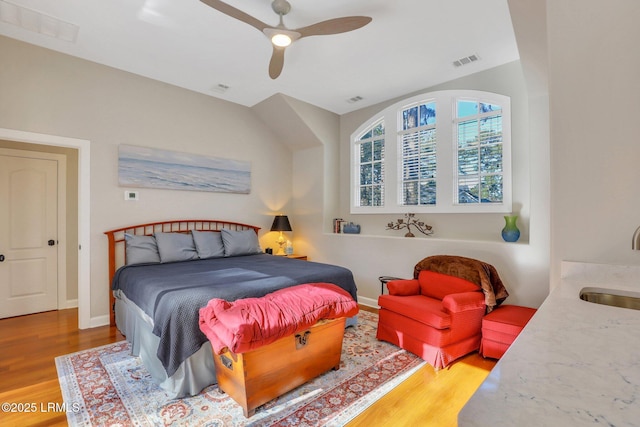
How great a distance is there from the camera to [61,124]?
10.9 ft

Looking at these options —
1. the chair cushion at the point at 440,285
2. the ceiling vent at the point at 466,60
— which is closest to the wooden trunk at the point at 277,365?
the chair cushion at the point at 440,285

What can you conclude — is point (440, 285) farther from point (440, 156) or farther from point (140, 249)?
point (140, 249)

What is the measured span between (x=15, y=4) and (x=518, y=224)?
16.8 feet

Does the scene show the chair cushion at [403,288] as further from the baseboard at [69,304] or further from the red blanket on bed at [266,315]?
the baseboard at [69,304]

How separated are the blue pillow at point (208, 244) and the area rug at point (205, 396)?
4.68ft

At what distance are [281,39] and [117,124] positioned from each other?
2.49m

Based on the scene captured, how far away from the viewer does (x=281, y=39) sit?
97.3 inches

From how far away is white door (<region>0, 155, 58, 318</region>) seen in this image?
3.78 m

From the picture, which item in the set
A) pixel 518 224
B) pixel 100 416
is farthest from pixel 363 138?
pixel 100 416

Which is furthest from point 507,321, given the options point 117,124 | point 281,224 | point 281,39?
point 117,124

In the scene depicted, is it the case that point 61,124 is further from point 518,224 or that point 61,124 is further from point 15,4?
point 518,224

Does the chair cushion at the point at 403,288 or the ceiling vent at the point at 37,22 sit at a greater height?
the ceiling vent at the point at 37,22

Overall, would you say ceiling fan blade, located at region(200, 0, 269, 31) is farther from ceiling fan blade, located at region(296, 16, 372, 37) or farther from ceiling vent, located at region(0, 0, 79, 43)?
ceiling vent, located at region(0, 0, 79, 43)

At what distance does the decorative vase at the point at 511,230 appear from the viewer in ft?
10.7
